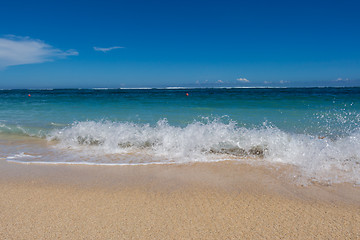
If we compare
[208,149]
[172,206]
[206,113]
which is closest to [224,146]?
[208,149]

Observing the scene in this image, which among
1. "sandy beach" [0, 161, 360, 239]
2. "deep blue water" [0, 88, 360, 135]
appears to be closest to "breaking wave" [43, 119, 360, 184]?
"sandy beach" [0, 161, 360, 239]

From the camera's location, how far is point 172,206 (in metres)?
2.96

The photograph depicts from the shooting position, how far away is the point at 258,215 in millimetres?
2723

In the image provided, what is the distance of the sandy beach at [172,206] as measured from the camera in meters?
2.44

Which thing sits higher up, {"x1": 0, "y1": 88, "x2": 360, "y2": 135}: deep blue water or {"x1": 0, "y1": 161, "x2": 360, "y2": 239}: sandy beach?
{"x1": 0, "y1": 88, "x2": 360, "y2": 135}: deep blue water

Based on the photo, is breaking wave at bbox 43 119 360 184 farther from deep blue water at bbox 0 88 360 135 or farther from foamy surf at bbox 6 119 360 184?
deep blue water at bbox 0 88 360 135

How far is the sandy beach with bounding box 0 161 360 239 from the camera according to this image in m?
2.44

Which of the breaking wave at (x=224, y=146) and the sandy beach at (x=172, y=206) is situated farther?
the breaking wave at (x=224, y=146)

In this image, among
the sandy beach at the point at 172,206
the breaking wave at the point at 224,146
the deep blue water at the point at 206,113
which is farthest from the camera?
the deep blue water at the point at 206,113

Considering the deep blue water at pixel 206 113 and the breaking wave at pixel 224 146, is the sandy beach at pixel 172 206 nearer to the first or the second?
the breaking wave at pixel 224 146

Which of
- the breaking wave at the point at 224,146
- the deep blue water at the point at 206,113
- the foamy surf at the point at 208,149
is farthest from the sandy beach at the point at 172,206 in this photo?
the deep blue water at the point at 206,113

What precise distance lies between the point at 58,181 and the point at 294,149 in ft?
14.5

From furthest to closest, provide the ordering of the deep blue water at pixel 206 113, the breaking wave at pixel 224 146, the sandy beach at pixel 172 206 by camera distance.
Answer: the deep blue water at pixel 206 113 < the breaking wave at pixel 224 146 < the sandy beach at pixel 172 206

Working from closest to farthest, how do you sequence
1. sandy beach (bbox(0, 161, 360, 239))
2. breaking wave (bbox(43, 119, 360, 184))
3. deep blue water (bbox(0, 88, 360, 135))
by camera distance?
sandy beach (bbox(0, 161, 360, 239)), breaking wave (bbox(43, 119, 360, 184)), deep blue water (bbox(0, 88, 360, 135))
